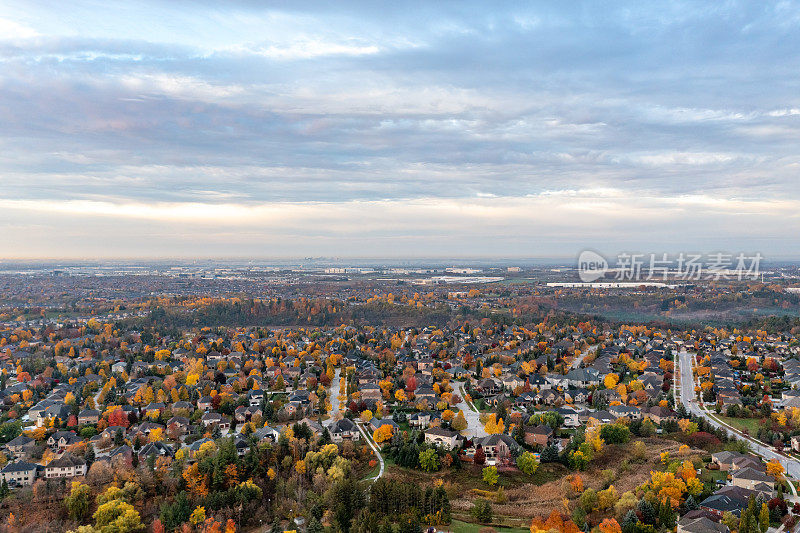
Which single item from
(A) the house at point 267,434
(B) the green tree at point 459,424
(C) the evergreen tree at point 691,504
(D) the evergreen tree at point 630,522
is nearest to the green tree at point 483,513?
(D) the evergreen tree at point 630,522

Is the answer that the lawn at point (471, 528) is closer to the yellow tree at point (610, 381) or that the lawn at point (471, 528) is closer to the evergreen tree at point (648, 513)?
the evergreen tree at point (648, 513)

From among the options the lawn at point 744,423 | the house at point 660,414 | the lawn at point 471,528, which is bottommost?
the lawn at point 471,528

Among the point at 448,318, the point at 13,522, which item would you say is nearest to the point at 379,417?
the point at 13,522

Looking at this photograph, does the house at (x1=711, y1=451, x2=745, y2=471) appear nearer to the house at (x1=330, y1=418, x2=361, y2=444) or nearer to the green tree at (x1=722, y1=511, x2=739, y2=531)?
the green tree at (x1=722, y1=511, x2=739, y2=531)

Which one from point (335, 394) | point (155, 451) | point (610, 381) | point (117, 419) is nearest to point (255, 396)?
point (335, 394)

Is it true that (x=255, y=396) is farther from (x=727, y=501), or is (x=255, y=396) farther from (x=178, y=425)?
(x=727, y=501)

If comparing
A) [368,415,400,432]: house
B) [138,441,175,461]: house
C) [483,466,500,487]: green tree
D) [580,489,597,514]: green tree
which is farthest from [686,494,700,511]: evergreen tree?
[138,441,175,461]: house

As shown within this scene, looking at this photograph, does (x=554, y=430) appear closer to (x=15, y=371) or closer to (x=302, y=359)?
(x=302, y=359)
